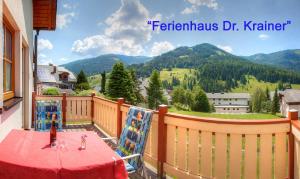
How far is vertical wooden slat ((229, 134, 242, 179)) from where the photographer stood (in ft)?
11.1

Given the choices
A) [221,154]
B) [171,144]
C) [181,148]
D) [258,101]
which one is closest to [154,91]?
[258,101]

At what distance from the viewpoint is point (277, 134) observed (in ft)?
11.0

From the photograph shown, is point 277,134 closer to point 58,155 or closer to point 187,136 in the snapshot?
point 187,136

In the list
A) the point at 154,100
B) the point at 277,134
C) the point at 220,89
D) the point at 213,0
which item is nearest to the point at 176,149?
the point at 277,134

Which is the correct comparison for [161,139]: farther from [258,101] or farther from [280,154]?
[258,101]

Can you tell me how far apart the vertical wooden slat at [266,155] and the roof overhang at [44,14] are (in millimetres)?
5956

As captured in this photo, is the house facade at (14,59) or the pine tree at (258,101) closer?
the house facade at (14,59)

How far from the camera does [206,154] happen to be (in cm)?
361

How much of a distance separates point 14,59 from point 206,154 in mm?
3080

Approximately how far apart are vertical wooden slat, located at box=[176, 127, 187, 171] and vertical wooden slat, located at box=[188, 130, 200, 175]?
0.10 meters

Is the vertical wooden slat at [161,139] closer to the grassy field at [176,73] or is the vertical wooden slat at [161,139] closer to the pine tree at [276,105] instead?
the pine tree at [276,105]

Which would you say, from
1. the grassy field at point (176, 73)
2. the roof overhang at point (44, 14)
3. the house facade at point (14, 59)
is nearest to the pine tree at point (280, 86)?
the grassy field at point (176, 73)

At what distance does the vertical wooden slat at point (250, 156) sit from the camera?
3.35 m

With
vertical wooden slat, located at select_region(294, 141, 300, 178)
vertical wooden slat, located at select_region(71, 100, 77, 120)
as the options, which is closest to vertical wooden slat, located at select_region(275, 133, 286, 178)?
vertical wooden slat, located at select_region(294, 141, 300, 178)
